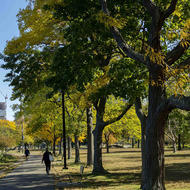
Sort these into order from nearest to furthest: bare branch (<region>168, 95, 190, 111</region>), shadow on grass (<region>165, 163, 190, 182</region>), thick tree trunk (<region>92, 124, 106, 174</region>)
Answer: bare branch (<region>168, 95, 190, 111</region>) < shadow on grass (<region>165, 163, 190, 182</region>) < thick tree trunk (<region>92, 124, 106, 174</region>)

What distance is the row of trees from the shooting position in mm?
9375

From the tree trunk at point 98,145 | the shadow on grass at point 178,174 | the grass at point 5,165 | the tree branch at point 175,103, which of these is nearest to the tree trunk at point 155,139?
the tree branch at point 175,103

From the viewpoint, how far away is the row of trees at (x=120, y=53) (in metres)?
9.38

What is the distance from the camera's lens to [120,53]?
13.2 metres

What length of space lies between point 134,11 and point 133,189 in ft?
24.1

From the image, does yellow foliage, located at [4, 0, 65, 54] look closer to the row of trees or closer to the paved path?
the row of trees

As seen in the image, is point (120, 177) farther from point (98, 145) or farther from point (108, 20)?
point (108, 20)

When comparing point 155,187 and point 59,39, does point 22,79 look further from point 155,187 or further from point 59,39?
point 155,187

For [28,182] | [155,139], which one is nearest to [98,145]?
[28,182]

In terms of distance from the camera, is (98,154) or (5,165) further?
(5,165)

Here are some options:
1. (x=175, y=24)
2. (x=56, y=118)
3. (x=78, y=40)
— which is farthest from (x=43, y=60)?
(x=56, y=118)

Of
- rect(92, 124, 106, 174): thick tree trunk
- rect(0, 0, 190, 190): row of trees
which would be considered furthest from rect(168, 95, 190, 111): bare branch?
rect(92, 124, 106, 174): thick tree trunk

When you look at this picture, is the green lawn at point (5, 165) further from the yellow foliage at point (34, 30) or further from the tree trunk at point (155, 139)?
the tree trunk at point (155, 139)

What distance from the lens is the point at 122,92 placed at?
12.9 m
